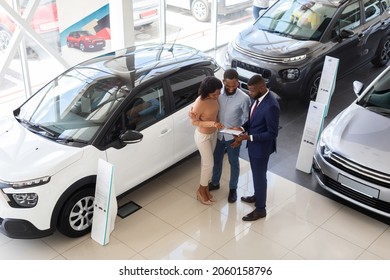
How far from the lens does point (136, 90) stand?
5.17 metres

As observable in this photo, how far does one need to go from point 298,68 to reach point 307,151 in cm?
172

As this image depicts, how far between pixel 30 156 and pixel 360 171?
3.17m

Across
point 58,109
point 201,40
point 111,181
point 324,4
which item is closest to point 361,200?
point 111,181

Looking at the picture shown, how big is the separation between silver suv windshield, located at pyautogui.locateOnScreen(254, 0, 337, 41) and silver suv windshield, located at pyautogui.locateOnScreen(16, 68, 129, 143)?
11.7ft

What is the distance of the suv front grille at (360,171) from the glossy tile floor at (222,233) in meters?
0.53

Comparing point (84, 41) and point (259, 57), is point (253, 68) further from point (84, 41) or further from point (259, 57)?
point (84, 41)

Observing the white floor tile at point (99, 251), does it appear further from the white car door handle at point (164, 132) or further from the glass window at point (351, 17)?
the glass window at point (351, 17)

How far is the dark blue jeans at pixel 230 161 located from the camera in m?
5.33

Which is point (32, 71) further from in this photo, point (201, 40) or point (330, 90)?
point (330, 90)

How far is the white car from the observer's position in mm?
4555

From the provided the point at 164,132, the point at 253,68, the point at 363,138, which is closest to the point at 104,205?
the point at 164,132

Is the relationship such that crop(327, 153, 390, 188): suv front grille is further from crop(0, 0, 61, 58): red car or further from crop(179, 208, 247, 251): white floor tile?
crop(0, 0, 61, 58): red car

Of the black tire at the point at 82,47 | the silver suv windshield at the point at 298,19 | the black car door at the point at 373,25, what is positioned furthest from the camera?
the black car door at the point at 373,25

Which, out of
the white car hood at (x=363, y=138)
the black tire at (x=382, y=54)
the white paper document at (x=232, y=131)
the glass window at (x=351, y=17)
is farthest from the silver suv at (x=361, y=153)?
the black tire at (x=382, y=54)
